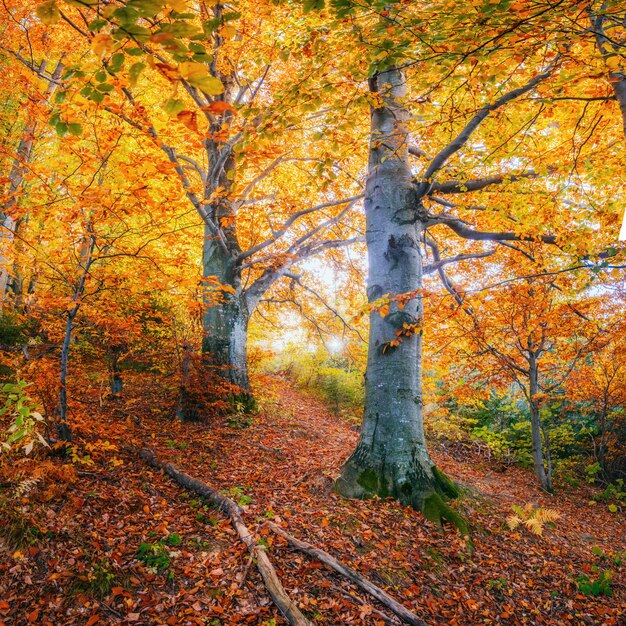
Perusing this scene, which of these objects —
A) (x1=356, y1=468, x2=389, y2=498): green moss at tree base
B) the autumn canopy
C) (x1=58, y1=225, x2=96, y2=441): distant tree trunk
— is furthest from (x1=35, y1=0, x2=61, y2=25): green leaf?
(x1=356, y1=468, x2=389, y2=498): green moss at tree base

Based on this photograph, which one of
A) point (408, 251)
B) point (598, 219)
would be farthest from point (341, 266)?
point (598, 219)

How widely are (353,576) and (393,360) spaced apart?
7.63 feet

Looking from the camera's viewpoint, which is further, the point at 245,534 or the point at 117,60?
the point at 245,534

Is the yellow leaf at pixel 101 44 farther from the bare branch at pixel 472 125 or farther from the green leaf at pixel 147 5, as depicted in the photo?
the bare branch at pixel 472 125

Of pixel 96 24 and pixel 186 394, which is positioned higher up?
pixel 96 24

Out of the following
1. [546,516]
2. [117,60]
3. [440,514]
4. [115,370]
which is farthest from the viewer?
[115,370]

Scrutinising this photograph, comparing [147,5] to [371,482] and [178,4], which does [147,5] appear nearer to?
[178,4]

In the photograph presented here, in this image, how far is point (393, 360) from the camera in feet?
15.4

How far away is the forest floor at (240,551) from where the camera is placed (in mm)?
2834

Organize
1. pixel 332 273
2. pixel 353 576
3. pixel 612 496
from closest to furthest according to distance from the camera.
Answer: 1. pixel 353 576
2. pixel 612 496
3. pixel 332 273

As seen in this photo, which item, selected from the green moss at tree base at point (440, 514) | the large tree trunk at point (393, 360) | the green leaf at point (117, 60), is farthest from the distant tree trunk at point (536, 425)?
the green leaf at point (117, 60)

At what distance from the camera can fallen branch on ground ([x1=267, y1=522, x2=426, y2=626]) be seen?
118 inches

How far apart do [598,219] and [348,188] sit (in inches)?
202

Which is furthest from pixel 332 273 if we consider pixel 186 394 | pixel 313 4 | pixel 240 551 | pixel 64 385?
pixel 313 4
